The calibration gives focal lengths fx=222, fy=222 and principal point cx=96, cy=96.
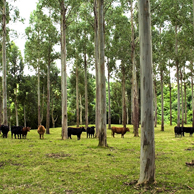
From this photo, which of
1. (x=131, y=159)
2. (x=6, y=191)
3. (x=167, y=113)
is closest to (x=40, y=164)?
(x=6, y=191)

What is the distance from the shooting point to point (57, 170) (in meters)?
7.36

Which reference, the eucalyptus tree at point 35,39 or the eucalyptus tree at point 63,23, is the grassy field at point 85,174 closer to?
the eucalyptus tree at point 63,23

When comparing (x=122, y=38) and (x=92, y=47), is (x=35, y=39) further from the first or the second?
(x=122, y=38)

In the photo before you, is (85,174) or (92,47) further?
(92,47)

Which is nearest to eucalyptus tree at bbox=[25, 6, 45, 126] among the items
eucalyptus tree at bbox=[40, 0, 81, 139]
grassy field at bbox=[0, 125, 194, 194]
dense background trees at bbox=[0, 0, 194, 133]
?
dense background trees at bbox=[0, 0, 194, 133]

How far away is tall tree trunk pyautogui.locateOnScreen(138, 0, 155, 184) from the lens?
18.2 ft

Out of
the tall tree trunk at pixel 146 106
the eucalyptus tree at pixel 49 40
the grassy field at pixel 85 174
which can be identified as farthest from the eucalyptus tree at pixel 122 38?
the tall tree trunk at pixel 146 106

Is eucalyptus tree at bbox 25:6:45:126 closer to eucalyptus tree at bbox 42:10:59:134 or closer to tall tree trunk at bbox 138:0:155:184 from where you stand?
eucalyptus tree at bbox 42:10:59:134

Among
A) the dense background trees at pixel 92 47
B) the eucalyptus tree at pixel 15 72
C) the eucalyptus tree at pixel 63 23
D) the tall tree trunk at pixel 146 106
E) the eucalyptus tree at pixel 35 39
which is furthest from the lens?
the eucalyptus tree at pixel 15 72

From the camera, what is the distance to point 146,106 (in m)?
5.60

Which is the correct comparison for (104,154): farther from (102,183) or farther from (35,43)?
(35,43)

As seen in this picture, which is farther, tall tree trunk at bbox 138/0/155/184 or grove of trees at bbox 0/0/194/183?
grove of trees at bbox 0/0/194/183

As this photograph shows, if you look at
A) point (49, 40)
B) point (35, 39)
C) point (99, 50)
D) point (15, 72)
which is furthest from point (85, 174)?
point (15, 72)

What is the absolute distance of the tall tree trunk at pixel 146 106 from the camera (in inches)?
219
